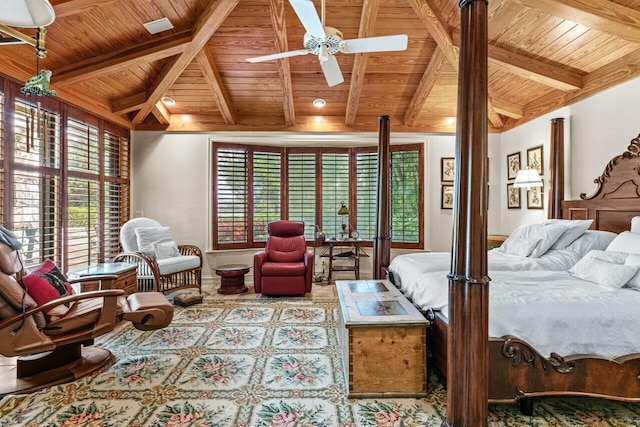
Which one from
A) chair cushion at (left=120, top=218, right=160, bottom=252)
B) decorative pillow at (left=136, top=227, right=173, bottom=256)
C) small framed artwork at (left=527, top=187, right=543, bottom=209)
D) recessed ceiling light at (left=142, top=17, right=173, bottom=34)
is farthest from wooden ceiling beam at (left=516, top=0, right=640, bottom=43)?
chair cushion at (left=120, top=218, right=160, bottom=252)

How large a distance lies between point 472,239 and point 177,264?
3.91 meters

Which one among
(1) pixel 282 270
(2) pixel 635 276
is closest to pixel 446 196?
(1) pixel 282 270

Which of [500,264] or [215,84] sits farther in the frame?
[215,84]

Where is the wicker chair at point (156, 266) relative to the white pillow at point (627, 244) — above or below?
below

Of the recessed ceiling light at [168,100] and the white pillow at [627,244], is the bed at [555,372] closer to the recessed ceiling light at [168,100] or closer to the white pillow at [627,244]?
the white pillow at [627,244]

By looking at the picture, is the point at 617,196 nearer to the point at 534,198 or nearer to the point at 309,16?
the point at 534,198

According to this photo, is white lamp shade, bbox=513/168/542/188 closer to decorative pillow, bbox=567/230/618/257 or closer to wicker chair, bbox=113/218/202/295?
decorative pillow, bbox=567/230/618/257

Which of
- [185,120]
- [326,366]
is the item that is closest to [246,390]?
[326,366]

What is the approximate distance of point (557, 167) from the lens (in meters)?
4.02

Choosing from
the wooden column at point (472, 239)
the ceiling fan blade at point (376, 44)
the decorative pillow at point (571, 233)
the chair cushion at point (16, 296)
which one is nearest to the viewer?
the wooden column at point (472, 239)

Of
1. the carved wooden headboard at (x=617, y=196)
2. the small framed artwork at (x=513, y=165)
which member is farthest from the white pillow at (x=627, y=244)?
the small framed artwork at (x=513, y=165)

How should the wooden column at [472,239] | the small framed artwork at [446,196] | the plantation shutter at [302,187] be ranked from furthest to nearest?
the plantation shutter at [302,187] < the small framed artwork at [446,196] < the wooden column at [472,239]

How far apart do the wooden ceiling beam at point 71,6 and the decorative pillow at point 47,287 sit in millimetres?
2175

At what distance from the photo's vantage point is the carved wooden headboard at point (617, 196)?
121 inches
